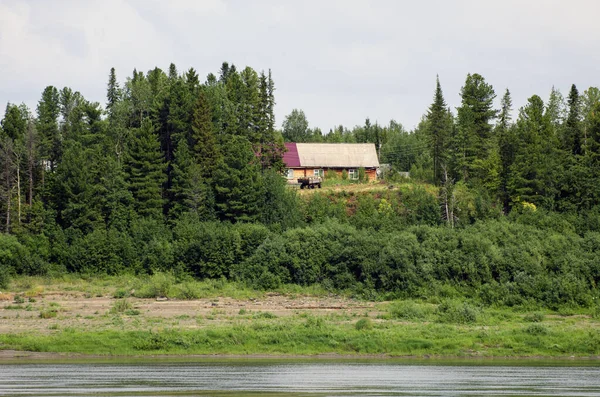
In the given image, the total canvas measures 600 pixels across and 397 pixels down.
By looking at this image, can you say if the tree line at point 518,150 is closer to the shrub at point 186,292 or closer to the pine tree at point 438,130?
the pine tree at point 438,130

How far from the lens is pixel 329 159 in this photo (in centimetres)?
11069

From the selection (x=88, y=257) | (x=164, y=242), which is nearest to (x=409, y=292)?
(x=164, y=242)

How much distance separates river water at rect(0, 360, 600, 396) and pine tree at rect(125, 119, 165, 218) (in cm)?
4187

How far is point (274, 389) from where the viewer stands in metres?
32.5

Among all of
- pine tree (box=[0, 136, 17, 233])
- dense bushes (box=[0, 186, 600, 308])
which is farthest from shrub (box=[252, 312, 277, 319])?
pine tree (box=[0, 136, 17, 233])

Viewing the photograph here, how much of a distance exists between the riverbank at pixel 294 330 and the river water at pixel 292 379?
308 cm

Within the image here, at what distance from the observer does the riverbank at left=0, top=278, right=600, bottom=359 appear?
4653 centimetres

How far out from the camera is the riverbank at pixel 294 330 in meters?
46.5

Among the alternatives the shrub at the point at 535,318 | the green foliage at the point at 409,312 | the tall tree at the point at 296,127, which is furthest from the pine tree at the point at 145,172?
the tall tree at the point at 296,127

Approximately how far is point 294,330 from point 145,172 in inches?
1620

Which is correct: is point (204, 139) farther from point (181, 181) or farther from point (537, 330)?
point (537, 330)

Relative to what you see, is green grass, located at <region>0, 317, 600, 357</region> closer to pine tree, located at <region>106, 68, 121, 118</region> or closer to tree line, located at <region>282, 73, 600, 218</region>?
tree line, located at <region>282, 73, 600, 218</region>

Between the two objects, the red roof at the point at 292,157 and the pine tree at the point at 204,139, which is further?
the red roof at the point at 292,157

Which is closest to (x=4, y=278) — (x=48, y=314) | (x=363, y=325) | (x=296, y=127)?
(x=48, y=314)
